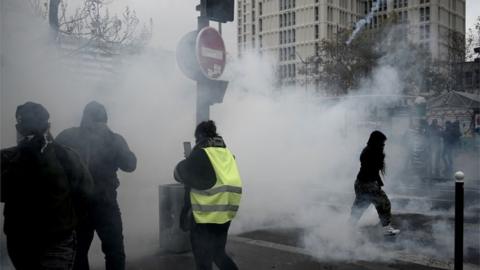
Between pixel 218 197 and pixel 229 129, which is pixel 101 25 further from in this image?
pixel 218 197

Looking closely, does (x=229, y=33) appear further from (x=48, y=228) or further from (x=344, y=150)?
(x=48, y=228)

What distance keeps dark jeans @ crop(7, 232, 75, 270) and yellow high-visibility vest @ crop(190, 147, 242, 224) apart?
1134mm

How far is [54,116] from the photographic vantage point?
265 inches

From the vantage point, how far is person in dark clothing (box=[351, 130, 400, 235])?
19.8 ft

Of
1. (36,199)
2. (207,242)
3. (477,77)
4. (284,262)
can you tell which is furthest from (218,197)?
(477,77)

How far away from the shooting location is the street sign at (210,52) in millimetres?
5216

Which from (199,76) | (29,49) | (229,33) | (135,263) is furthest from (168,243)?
(229,33)

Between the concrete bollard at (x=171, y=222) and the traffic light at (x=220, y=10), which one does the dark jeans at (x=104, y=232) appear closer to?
the concrete bollard at (x=171, y=222)

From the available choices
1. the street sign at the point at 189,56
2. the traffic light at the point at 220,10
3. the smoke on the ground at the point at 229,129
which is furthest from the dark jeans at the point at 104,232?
the traffic light at the point at 220,10

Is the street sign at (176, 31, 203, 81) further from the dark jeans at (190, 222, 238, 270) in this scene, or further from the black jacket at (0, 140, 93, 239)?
the black jacket at (0, 140, 93, 239)

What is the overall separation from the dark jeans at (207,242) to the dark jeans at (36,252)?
1155 mm

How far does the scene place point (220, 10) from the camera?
5.36m

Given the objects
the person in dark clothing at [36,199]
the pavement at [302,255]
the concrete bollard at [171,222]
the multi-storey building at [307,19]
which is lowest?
the pavement at [302,255]

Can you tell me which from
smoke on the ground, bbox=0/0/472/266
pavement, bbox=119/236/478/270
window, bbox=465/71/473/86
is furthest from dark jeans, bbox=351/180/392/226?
window, bbox=465/71/473/86
